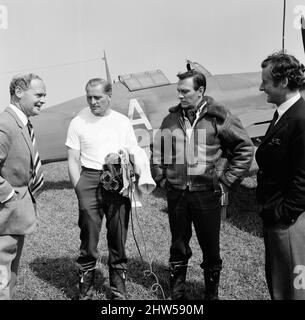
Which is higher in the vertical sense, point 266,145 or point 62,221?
point 266,145

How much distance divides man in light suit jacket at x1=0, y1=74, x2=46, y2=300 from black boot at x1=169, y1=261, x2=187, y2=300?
5.30ft

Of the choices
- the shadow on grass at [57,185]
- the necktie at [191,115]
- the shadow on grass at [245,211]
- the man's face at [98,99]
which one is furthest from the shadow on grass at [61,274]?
the shadow on grass at [57,185]

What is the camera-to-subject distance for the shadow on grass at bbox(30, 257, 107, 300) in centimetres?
453

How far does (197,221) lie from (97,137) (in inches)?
50.3

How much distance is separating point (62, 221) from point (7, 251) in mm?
3977

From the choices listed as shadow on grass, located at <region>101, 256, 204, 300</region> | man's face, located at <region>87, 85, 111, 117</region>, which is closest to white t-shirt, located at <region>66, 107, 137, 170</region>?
man's face, located at <region>87, 85, 111, 117</region>

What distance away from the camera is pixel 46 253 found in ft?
18.4

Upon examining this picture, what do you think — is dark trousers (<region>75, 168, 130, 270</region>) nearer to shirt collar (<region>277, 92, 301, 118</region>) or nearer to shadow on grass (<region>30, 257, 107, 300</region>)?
shadow on grass (<region>30, 257, 107, 300</region>)

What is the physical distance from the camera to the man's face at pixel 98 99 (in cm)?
385

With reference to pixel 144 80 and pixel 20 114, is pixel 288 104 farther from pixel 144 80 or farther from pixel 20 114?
pixel 144 80

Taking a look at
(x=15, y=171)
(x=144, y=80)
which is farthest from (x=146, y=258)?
(x=144, y=80)

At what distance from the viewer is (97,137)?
155 inches
